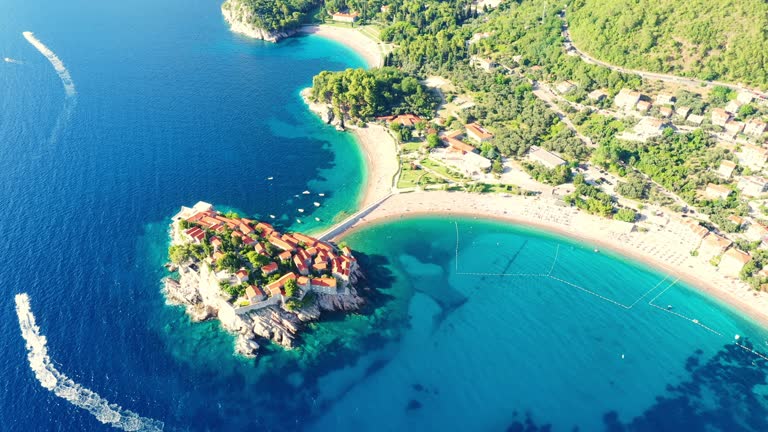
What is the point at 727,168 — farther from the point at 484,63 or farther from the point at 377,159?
the point at 377,159

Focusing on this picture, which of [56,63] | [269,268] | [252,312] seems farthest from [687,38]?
[56,63]

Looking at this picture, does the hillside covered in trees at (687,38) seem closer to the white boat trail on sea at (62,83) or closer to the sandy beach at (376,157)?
the sandy beach at (376,157)

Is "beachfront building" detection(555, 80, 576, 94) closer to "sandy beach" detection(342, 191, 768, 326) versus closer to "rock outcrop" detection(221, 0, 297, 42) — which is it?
"sandy beach" detection(342, 191, 768, 326)

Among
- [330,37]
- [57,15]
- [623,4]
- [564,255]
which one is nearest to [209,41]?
[330,37]

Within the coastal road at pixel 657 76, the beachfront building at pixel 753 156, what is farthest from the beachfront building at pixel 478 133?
the beachfront building at pixel 753 156

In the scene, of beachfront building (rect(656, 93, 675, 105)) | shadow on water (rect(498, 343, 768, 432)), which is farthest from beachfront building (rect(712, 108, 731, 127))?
shadow on water (rect(498, 343, 768, 432))
